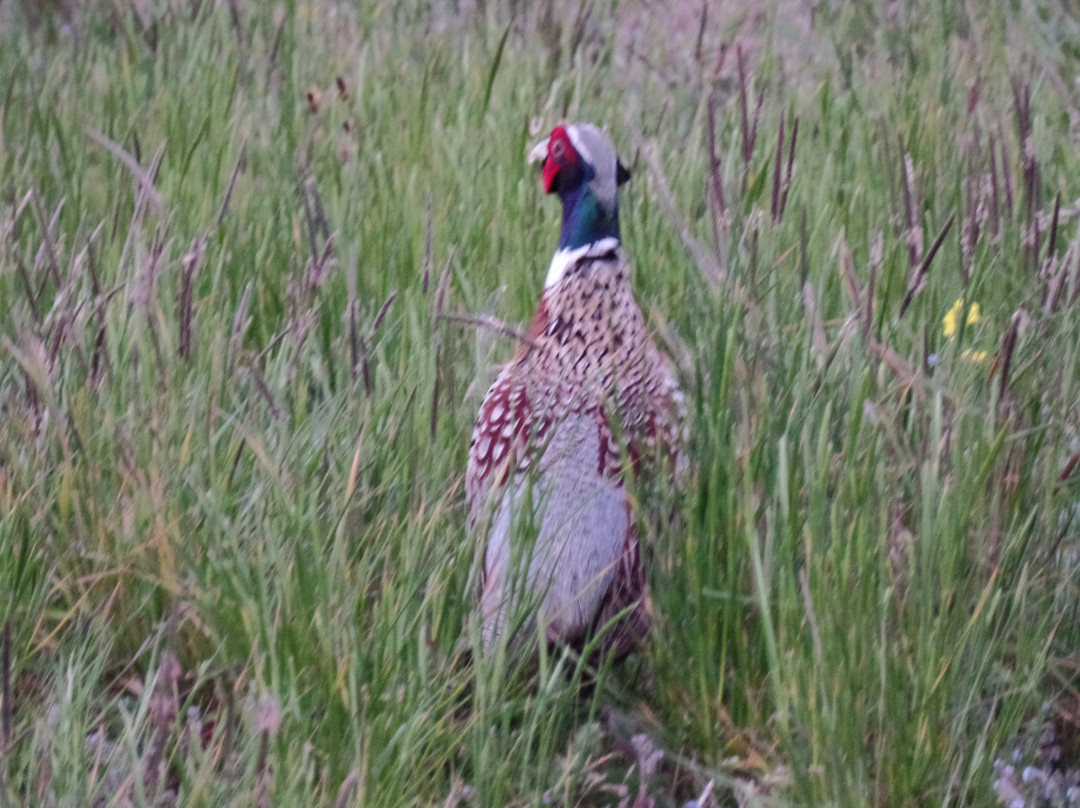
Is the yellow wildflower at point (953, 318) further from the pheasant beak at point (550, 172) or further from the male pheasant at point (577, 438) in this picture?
the pheasant beak at point (550, 172)

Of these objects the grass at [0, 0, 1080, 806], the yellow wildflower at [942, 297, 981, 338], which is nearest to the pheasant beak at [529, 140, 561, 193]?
the grass at [0, 0, 1080, 806]

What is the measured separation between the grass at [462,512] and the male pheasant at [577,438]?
65 mm

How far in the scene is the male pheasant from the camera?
199 cm

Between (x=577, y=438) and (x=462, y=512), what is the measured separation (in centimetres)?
26

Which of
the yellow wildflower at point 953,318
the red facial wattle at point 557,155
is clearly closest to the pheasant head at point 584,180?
the red facial wattle at point 557,155

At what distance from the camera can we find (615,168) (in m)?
2.44

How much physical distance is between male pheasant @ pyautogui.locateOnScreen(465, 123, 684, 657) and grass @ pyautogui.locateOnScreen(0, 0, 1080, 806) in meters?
0.06

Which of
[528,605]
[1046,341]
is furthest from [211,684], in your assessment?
[1046,341]

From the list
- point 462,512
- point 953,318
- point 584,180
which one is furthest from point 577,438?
point 953,318

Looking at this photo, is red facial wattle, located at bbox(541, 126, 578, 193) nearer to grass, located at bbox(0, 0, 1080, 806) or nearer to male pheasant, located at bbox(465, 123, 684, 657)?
male pheasant, located at bbox(465, 123, 684, 657)

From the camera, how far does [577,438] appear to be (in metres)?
2.14

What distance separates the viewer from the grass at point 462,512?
1795mm

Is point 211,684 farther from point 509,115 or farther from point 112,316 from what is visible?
point 509,115

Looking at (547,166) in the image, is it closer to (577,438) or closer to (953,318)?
(577,438)
